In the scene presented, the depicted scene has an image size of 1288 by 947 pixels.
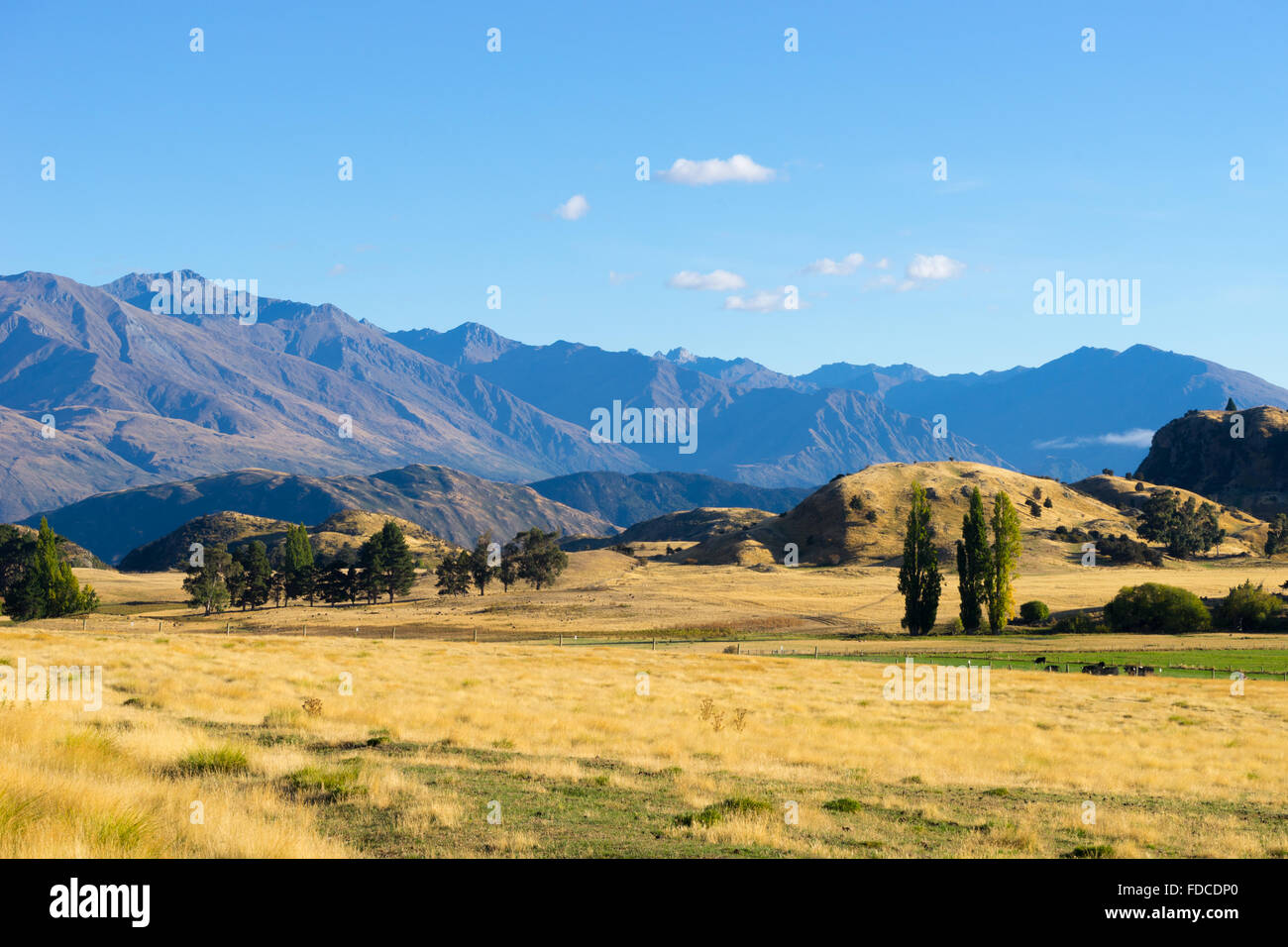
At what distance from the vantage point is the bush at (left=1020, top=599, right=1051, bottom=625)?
342 feet

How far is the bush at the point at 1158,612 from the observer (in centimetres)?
9469

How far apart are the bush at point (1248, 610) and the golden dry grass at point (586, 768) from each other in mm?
57482

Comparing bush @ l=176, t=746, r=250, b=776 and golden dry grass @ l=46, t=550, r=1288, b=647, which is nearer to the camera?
bush @ l=176, t=746, r=250, b=776

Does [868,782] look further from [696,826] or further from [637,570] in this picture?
[637,570]

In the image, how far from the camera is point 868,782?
22.5 m

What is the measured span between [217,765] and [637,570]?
523ft

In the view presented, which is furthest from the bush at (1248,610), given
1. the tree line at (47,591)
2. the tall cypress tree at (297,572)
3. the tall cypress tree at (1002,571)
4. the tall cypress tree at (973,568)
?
the tree line at (47,591)

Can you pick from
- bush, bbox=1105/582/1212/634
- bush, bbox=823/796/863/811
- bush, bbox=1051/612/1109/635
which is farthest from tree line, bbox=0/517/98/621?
bush, bbox=1105/582/1212/634

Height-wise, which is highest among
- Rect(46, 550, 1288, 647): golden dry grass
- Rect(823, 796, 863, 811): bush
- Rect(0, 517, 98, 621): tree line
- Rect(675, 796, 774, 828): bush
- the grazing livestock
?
Rect(675, 796, 774, 828): bush

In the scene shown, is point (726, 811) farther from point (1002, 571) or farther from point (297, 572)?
point (297, 572)

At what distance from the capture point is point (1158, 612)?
95.8 m

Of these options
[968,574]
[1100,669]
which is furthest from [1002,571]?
[1100,669]

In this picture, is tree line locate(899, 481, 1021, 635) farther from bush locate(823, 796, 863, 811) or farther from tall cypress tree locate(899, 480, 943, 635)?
bush locate(823, 796, 863, 811)

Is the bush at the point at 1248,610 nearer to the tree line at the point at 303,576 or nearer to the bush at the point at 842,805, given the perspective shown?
the bush at the point at 842,805
